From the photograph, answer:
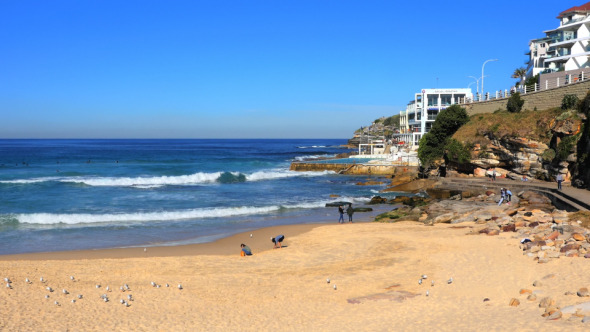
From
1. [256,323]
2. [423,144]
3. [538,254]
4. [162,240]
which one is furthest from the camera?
[423,144]

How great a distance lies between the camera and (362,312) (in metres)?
10.7

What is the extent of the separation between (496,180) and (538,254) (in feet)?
71.7

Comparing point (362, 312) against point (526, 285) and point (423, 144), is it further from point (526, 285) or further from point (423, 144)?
point (423, 144)

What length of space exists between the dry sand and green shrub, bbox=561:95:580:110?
19.2m

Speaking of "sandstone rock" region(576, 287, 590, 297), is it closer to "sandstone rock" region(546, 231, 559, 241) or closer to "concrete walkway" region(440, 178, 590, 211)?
"sandstone rock" region(546, 231, 559, 241)

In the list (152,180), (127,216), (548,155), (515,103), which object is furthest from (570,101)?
(152,180)

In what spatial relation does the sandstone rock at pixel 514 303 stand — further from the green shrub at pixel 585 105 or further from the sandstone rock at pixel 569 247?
the green shrub at pixel 585 105

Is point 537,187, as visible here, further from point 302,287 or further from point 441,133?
point 302,287

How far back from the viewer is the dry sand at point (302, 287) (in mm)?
9906

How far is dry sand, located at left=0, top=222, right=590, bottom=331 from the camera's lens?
9.91 metres

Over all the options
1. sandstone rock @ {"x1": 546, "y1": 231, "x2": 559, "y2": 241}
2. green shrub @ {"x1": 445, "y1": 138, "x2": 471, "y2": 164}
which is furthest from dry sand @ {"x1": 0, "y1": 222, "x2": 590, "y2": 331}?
green shrub @ {"x1": 445, "y1": 138, "x2": 471, "y2": 164}

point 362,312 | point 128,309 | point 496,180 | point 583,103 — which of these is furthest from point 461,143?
point 128,309

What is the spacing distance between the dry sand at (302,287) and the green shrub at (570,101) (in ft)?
63.1

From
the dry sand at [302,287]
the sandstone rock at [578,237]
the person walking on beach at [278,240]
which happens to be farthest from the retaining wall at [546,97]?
the person walking on beach at [278,240]
